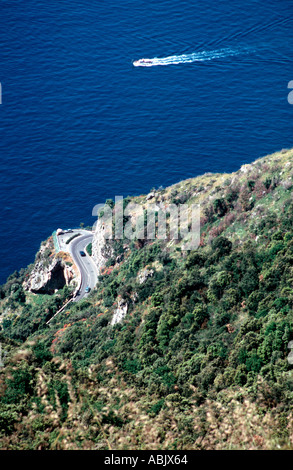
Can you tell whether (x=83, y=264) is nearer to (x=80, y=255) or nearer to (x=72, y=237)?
(x=80, y=255)

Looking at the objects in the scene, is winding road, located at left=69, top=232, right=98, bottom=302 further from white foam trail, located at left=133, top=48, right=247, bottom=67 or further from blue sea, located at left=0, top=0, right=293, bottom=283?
white foam trail, located at left=133, top=48, right=247, bottom=67

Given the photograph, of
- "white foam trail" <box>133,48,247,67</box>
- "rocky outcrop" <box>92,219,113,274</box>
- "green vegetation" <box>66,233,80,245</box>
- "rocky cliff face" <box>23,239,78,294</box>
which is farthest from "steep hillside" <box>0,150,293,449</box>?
"white foam trail" <box>133,48,247,67</box>

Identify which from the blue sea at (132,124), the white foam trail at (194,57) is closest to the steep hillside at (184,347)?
the blue sea at (132,124)

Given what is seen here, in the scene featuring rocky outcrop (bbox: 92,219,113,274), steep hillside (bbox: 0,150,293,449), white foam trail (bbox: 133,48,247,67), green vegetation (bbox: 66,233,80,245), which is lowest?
steep hillside (bbox: 0,150,293,449)

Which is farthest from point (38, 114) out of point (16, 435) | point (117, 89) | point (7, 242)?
point (16, 435)

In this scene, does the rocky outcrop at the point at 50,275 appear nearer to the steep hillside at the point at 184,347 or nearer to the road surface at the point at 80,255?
the road surface at the point at 80,255

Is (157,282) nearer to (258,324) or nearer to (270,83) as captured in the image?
(258,324)
